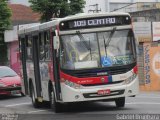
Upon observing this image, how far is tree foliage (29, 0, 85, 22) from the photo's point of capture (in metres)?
45.1

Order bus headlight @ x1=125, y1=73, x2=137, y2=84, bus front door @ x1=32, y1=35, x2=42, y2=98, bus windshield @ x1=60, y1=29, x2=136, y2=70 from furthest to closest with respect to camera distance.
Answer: bus front door @ x1=32, y1=35, x2=42, y2=98
bus headlight @ x1=125, y1=73, x2=137, y2=84
bus windshield @ x1=60, y1=29, x2=136, y2=70

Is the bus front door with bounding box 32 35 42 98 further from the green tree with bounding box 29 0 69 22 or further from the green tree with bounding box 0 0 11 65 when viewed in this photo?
the green tree with bounding box 0 0 11 65

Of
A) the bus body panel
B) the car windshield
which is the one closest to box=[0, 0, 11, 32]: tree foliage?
the car windshield

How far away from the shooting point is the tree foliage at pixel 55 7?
45.1 metres

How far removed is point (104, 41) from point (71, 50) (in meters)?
0.98

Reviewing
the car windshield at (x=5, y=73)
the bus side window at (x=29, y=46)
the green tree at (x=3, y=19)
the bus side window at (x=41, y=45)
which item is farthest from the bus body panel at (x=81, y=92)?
the green tree at (x=3, y=19)

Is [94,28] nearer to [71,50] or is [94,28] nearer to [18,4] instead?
[71,50]

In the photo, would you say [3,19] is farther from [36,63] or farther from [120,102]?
[120,102]

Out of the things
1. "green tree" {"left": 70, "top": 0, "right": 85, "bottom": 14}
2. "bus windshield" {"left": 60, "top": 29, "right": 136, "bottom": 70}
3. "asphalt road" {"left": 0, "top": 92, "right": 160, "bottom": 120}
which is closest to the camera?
"asphalt road" {"left": 0, "top": 92, "right": 160, "bottom": 120}

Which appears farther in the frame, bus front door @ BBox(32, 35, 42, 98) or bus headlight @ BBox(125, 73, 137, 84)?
bus front door @ BBox(32, 35, 42, 98)

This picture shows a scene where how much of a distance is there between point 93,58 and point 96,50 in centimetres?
25

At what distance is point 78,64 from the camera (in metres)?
15.8

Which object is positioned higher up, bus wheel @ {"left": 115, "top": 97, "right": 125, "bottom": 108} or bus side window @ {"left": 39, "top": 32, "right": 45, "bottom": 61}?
bus side window @ {"left": 39, "top": 32, "right": 45, "bottom": 61}

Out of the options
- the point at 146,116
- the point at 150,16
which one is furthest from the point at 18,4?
the point at 146,116
